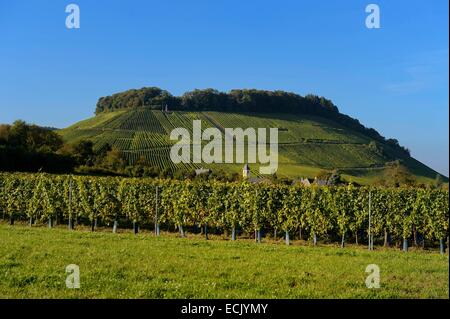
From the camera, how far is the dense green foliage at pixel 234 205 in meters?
20.3

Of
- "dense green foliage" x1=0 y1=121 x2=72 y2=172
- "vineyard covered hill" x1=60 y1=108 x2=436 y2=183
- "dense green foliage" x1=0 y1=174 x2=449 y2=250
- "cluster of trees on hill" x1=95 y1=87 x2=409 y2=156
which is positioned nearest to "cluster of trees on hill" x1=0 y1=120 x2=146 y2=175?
"dense green foliage" x1=0 y1=121 x2=72 y2=172

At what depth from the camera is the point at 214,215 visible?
22.6 meters

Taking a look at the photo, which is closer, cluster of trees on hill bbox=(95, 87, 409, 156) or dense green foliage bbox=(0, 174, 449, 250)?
dense green foliage bbox=(0, 174, 449, 250)

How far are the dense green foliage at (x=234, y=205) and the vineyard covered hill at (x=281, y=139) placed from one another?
4808cm

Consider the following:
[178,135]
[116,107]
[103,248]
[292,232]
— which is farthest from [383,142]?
[103,248]

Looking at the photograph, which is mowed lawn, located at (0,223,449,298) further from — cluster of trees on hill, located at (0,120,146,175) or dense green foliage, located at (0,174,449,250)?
cluster of trees on hill, located at (0,120,146,175)

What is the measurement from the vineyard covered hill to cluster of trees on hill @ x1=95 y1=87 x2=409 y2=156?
133 inches

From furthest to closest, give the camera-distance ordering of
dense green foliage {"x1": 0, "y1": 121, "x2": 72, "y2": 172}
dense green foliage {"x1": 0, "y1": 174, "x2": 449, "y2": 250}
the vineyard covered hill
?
the vineyard covered hill < dense green foliage {"x1": 0, "y1": 121, "x2": 72, "y2": 172} < dense green foliage {"x1": 0, "y1": 174, "x2": 449, "y2": 250}

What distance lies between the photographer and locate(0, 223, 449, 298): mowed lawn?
7602 millimetres

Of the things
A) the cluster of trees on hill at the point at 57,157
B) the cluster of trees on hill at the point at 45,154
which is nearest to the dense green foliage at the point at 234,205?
the cluster of trees on hill at the point at 57,157

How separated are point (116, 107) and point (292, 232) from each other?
92998 millimetres

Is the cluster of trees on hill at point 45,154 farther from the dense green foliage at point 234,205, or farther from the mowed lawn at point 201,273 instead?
the mowed lawn at point 201,273

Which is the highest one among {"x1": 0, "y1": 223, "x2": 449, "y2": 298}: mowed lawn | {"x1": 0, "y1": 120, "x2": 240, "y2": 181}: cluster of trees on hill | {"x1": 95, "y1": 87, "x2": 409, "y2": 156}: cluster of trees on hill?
{"x1": 95, "y1": 87, "x2": 409, "y2": 156}: cluster of trees on hill
